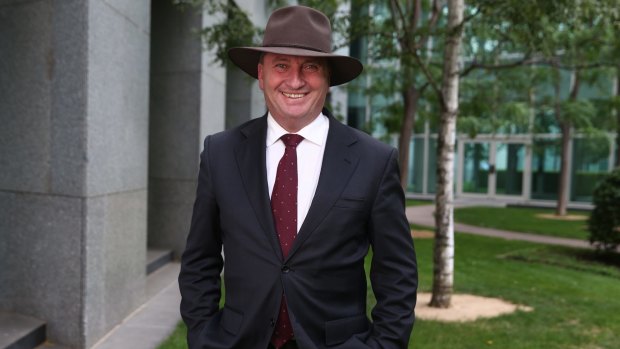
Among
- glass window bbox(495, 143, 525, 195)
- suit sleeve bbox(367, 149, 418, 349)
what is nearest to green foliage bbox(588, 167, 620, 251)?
suit sleeve bbox(367, 149, 418, 349)

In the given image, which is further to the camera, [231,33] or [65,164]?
[231,33]

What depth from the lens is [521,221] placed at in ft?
56.2

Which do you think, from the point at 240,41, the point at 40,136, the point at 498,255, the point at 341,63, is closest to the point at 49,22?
the point at 40,136

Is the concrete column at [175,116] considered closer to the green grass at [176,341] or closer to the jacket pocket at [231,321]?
the green grass at [176,341]

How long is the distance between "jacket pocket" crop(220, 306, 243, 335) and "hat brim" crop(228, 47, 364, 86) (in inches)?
37.0

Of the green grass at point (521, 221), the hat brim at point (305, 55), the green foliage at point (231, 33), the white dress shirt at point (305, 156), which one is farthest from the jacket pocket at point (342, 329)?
the green grass at point (521, 221)

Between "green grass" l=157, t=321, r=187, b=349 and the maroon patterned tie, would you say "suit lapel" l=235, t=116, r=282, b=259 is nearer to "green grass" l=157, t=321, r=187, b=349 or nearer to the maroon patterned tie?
the maroon patterned tie

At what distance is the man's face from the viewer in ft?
7.15

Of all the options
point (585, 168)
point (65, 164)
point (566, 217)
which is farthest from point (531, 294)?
point (585, 168)

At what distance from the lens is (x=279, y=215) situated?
85.8 inches

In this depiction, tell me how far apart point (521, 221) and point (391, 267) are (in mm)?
15972

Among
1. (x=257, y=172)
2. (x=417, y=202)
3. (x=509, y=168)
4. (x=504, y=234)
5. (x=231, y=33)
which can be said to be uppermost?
(x=231, y=33)

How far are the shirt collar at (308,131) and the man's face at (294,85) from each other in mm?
43

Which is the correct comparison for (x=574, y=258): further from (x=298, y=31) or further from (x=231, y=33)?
(x=298, y=31)
